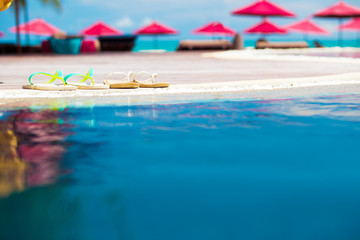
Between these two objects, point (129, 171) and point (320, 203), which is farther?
point (129, 171)

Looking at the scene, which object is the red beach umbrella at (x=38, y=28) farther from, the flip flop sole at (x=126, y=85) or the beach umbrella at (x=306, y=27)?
the flip flop sole at (x=126, y=85)

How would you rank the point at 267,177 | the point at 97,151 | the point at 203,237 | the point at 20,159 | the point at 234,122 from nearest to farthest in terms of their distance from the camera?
the point at 203,237 < the point at 267,177 < the point at 20,159 < the point at 97,151 < the point at 234,122

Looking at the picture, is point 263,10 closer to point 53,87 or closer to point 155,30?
Result: point 155,30

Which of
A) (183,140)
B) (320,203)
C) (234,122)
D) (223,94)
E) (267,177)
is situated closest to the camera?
(320,203)

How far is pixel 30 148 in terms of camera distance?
434 centimetres

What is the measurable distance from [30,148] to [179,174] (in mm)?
1380

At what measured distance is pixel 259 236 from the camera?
8.46ft

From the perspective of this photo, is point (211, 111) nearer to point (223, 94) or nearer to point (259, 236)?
point (223, 94)

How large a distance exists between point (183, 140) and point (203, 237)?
2.27 metres

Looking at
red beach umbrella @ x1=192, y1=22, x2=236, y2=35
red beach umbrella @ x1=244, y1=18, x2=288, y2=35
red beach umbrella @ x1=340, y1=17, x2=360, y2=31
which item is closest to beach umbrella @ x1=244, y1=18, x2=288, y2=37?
red beach umbrella @ x1=244, y1=18, x2=288, y2=35

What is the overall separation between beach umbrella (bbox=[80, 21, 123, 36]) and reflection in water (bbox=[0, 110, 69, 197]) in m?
27.5

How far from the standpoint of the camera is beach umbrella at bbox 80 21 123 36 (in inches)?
1300

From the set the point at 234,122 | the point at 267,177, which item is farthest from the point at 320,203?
the point at 234,122

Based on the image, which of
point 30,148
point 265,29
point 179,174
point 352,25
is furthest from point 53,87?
point 352,25
